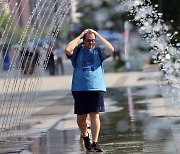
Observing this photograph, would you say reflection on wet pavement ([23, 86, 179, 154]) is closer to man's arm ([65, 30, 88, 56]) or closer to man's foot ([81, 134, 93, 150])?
man's foot ([81, 134, 93, 150])

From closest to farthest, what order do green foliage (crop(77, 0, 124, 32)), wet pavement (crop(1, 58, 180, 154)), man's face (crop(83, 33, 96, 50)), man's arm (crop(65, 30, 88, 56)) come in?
man's face (crop(83, 33, 96, 50)), man's arm (crop(65, 30, 88, 56)), wet pavement (crop(1, 58, 180, 154)), green foliage (crop(77, 0, 124, 32))

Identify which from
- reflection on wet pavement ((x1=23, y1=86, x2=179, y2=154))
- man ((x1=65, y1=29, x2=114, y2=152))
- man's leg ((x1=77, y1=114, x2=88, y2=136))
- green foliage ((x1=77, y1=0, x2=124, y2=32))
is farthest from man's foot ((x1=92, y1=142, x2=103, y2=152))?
green foliage ((x1=77, y1=0, x2=124, y2=32))

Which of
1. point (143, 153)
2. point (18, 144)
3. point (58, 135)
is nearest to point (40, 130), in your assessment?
point (58, 135)

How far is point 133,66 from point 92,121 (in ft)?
116

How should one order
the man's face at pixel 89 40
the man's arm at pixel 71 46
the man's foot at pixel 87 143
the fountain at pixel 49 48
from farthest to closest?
the fountain at pixel 49 48
the man's foot at pixel 87 143
the man's arm at pixel 71 46
the man's face at pixel 89 40

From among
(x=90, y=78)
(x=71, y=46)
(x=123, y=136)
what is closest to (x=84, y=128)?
(x=90, y=78)

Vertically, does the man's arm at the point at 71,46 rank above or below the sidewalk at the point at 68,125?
above

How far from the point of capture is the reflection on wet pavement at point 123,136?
10.7 metres

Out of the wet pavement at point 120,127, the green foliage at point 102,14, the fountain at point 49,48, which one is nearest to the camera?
the wet pavement at point 120,127

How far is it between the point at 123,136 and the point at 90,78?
194 centimetres

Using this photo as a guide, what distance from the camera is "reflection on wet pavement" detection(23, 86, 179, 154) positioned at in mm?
10706

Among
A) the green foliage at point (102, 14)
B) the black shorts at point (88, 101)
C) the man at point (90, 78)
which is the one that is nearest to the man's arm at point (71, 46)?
the man at point (90, 78)

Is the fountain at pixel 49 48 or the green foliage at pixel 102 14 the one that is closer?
the fountain at pixel 49 48

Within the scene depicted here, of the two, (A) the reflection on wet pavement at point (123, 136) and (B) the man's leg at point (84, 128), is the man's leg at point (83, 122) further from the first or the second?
(A) the reflection on wet pavement at point (123, 136)
